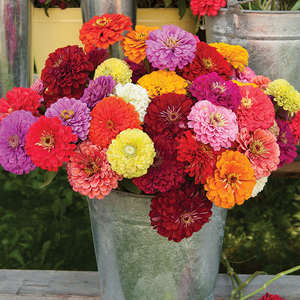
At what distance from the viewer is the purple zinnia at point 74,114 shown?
520mm

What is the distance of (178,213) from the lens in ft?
1.67

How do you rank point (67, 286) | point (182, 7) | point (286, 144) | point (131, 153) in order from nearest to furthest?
point (131, 153)
point (286, 144)
point (67, 286)
point (182, 7)

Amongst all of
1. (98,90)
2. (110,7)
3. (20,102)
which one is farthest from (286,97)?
(110,7)

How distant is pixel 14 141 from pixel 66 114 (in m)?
0.08

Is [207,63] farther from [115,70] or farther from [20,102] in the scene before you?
[20,102]

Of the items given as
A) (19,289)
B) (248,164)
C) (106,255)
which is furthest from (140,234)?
(19,289)

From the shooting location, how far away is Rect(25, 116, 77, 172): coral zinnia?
492mm

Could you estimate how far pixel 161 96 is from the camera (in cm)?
53

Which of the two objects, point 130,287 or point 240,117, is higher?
point 240,117

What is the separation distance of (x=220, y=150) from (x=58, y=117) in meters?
0.23

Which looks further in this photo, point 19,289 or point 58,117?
point 19,289

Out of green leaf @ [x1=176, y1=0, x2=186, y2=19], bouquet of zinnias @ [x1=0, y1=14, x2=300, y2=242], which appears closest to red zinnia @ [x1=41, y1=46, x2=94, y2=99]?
bouquet of zinnias @ [x1=0, y1=14, x2=300, y2=242]

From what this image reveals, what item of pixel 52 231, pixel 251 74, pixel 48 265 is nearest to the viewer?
pixel 251 74

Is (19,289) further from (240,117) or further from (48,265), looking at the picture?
(240,117)
